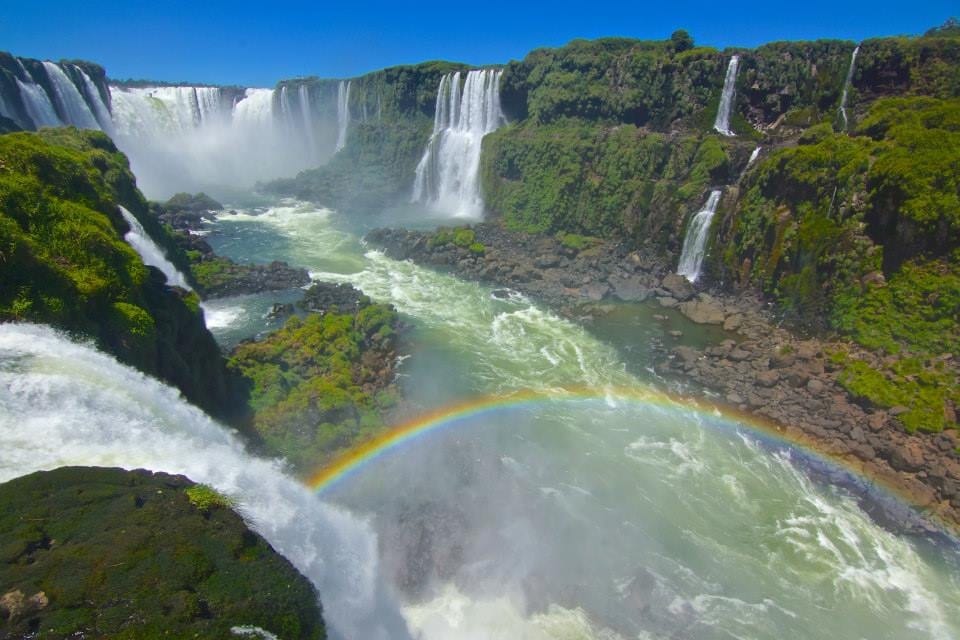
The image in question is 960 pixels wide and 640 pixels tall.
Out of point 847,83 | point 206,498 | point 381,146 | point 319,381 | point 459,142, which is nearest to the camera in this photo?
point 206,498

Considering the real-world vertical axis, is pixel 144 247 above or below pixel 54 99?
below

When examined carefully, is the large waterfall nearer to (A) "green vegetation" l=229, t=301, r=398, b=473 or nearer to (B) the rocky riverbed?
(B) the rocky riverbed

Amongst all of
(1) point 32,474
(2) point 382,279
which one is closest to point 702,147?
(2) point 382,279

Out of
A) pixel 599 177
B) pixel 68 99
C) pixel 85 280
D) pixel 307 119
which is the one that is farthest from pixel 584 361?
pixel 307 119

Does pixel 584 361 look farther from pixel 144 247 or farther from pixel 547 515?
pixel 144 247

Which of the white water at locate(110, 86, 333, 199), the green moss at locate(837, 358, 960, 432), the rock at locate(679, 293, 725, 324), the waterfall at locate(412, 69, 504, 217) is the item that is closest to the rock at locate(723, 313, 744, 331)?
the rock at locate(679, 293, 725, 324)

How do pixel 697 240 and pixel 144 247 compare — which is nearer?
pixel 144 247

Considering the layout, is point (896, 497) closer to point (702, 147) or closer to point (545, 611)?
point (545, 611)
